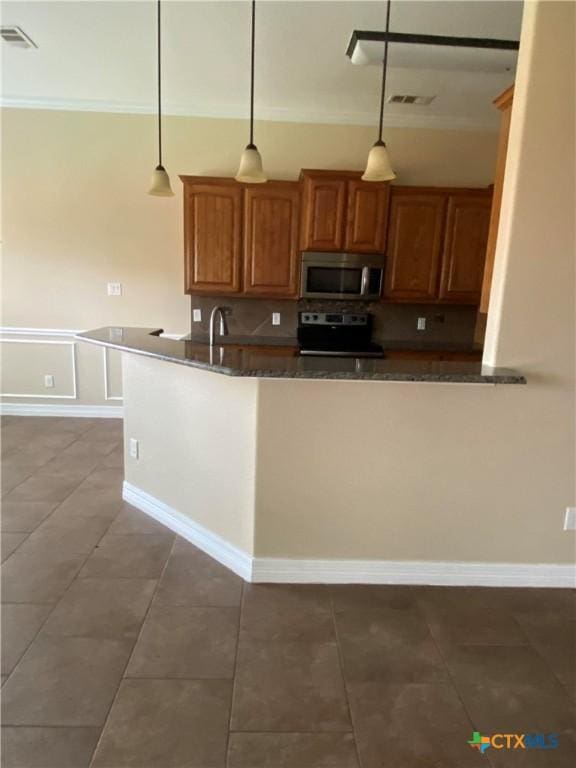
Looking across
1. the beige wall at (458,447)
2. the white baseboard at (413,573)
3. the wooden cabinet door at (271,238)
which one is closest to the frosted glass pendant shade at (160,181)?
the wooden cabinet door at (271,238)

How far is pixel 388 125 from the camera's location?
418 centimetres

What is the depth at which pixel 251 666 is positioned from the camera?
5.61 feet

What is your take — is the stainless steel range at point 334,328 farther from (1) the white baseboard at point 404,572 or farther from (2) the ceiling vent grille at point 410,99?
(1) the white baseboard at point 404,572

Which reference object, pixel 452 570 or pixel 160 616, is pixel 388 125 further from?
pixel 160 616

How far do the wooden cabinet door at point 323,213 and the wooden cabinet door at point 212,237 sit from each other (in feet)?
1.90

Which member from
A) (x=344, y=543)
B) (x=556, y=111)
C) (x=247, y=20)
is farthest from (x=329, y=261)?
(x=344, y=543)

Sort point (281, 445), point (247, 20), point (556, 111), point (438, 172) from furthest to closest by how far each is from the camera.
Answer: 1. point (438, 172)
2. point (247, 20)
3. point (281, 445)
4. point (556, 111)

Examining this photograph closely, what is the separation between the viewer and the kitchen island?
6.84ft

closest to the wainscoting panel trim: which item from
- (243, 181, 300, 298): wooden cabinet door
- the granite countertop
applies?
(243, 181, 300, 298): wooden cabinet door

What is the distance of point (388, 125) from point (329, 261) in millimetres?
1405

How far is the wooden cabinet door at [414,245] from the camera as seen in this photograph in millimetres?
3986

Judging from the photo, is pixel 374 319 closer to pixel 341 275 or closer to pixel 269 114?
pixel 341 275

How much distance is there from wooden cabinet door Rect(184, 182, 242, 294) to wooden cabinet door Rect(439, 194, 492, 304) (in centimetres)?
183

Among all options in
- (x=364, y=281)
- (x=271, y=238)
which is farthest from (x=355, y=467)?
(x=271, y=238)
